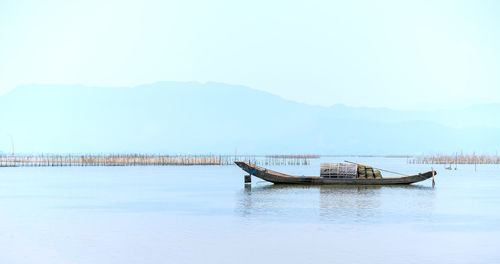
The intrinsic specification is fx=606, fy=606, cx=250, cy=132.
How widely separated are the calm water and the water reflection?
6 cm

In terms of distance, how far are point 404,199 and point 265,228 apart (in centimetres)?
1677

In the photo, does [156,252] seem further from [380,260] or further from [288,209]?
[288,209]

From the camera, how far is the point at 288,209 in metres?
32.0

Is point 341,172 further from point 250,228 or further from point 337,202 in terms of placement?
point 250,228

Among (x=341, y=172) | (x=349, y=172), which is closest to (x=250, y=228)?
(x=341, y=172)

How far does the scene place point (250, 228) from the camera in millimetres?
24641

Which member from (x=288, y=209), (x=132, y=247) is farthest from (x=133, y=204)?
(x=132, y=247)

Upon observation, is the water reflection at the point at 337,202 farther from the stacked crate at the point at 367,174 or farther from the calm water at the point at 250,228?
the stacked crate at the point at 367,174

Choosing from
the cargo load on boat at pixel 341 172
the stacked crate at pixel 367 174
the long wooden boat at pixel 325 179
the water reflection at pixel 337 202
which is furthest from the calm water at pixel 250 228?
the stacked crate at pixel 367 174

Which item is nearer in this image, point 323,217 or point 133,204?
point 323,217

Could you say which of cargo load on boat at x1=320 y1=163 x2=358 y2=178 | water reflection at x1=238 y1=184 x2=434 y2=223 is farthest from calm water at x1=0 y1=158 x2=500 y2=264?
cargo load on boat at x1=320 y1=163 x2=358 y2=178

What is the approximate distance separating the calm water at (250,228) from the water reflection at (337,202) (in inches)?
2.4

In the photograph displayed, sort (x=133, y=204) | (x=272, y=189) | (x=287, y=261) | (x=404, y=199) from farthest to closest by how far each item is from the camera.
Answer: (x=272, y=189) → (x=404, y=199) → (x=133, y=204) → (x=287, y=261)

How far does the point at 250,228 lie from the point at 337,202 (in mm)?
12033
